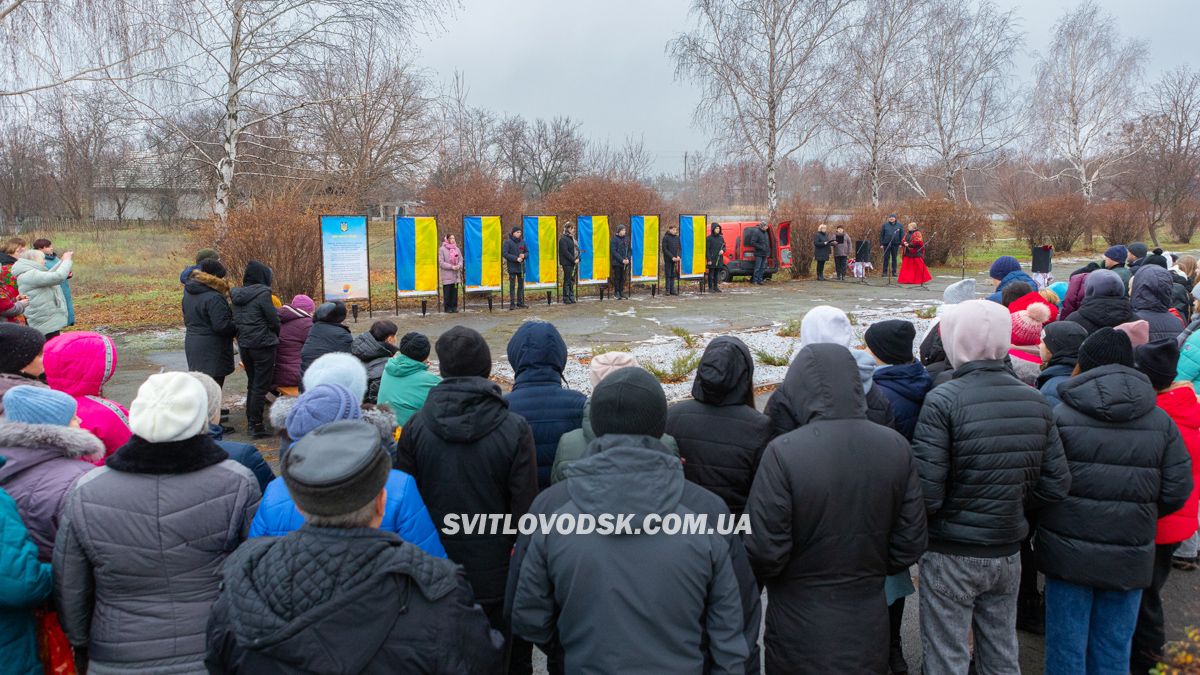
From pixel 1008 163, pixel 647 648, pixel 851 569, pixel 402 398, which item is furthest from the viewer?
pixel 1008 163

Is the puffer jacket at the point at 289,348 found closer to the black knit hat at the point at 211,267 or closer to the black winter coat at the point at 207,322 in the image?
the black winter coat at the point at 207,322

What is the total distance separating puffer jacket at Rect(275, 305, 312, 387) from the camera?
694cm

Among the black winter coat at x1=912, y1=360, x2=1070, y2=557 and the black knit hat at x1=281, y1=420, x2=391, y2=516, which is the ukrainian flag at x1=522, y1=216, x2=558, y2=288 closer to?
the black winter coat at x1=912, y1=360, x2=1070, y2=557

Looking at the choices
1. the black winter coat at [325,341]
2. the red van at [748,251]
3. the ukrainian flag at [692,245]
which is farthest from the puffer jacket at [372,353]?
the red van at [748,251]

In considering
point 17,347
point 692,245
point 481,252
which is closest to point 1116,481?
point 17,347

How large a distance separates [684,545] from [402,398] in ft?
7.71

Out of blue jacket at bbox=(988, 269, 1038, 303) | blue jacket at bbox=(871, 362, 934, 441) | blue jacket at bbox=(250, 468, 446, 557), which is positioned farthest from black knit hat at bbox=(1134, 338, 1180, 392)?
blue jacket at bbox=(250, 468, 446, 557)

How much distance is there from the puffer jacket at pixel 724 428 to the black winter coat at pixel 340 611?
Answer: 1406mm

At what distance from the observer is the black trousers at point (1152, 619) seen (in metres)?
3.44

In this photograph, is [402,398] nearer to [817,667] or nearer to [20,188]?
[817,667]

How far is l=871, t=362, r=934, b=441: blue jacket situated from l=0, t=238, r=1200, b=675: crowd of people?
0.01m

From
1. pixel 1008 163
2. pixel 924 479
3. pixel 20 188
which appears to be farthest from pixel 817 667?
pixel 1008 163

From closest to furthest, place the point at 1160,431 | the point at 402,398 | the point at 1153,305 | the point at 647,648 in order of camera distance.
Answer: the point at 647,648, the point at 1160,431, the point at 402,398, the point at 1153,305

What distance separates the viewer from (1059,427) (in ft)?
10.4
